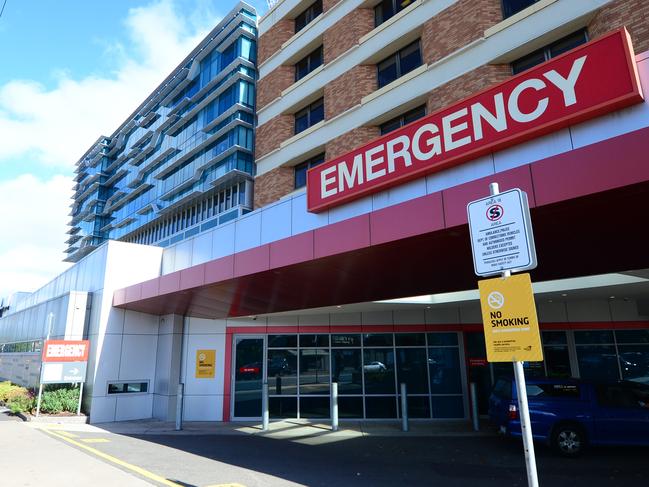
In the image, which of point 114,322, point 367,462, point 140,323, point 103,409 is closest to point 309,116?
point 140,323

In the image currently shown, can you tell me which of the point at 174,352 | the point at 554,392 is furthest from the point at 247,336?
the point at 554,392

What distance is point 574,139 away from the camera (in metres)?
6.71

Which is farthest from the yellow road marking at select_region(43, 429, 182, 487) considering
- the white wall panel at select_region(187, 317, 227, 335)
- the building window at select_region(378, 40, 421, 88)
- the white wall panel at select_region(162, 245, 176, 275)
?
the building window at select_region(378, 40, 421, 88)

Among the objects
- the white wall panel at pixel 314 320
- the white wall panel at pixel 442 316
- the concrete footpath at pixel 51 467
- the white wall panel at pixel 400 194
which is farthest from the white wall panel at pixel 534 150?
the white wall panel at pixel 314 320

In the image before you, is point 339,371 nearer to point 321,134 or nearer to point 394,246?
point 321,134

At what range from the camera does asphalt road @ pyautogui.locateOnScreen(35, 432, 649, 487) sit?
8.39m

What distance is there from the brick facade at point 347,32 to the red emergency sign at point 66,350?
46.1ft

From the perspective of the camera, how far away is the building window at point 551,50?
A: 12.1 meters

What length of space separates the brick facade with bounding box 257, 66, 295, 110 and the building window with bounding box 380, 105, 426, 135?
6.99 m

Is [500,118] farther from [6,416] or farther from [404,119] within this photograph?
[6,416]

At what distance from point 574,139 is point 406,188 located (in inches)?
119

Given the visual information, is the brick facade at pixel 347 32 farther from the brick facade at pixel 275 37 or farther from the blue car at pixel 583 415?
the blue car at pixel 583 415

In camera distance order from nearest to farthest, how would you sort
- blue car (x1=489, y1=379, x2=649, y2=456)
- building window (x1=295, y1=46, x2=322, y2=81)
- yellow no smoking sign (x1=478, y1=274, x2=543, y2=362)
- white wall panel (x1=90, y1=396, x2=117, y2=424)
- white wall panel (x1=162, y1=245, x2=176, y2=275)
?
yellow no smoking sign (x1=478, y1=274, x2=543, y2=362) < blue car (x1=489, y1=379, x2=649, y2=456) < white wall panel (x1=90, y1=396, x2=117, y2=424) < white wall panel (x1=162, y1=245, x2=176, y2=275) < building window (x1=295, y1=46, x2=322, y2=81)

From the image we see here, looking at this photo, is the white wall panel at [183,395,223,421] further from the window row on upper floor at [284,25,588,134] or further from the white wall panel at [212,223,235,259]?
the window row on upper floor at [284,25,588,134]
